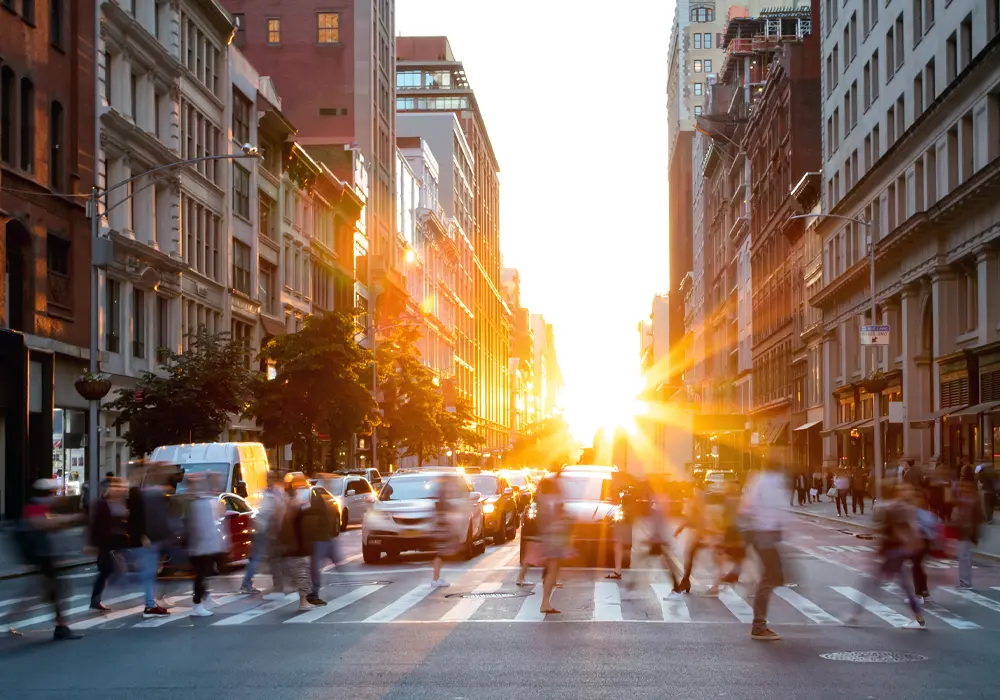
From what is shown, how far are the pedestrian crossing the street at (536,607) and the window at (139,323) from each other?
25.2 m

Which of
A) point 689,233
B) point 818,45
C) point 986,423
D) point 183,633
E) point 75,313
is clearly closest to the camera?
point 183,633

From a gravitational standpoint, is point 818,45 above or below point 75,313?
above

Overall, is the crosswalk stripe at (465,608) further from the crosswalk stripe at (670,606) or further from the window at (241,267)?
the window at (241,267)

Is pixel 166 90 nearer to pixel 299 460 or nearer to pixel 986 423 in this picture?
pixel 299 460

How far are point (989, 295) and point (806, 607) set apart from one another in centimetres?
2865

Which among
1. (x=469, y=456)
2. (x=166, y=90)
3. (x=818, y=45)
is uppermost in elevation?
(x=818, y=45)

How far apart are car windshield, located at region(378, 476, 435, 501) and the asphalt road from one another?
6.23m

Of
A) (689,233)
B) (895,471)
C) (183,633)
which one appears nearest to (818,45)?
(895,471)

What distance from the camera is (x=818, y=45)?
7769cm

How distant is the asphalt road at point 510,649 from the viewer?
38.2 ft

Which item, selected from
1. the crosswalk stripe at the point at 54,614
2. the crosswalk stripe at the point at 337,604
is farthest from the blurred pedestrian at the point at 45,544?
the crosswalk stripe at the point at 337,604

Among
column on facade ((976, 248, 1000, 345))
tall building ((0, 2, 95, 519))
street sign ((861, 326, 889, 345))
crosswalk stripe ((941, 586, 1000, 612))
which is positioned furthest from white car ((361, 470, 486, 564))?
column on facade ((976, 248, 1000, 345))

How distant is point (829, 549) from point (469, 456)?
96.3m

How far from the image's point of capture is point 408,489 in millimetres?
28234
